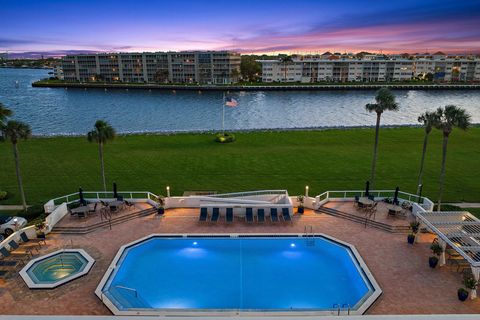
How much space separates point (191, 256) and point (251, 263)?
140 inches

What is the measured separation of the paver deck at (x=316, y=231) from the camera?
15.3 m

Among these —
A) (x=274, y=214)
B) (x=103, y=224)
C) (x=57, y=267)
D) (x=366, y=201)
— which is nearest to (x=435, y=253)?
(x=366, y=201)

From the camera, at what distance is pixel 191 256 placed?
2044cm

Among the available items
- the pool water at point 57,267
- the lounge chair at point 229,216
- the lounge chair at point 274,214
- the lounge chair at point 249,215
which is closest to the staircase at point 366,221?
the lounge chair at point 274,214

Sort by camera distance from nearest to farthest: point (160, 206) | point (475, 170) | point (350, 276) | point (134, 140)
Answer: point (350, 276) < point (160, 206) < point (475, 170) < point (134, 140)

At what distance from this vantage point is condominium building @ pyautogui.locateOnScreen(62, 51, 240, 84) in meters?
172

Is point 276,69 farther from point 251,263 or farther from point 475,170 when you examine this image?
point 251,263

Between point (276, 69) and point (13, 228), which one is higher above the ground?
point (276, 69)

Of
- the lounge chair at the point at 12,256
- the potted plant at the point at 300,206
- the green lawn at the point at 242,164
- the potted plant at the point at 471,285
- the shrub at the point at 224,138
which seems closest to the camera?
the potted plant at the point at 471,285

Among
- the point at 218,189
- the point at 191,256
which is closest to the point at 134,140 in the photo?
the point at 218,189

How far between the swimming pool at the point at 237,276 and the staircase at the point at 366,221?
11.5 ft

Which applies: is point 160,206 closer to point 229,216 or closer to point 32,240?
point 229,216

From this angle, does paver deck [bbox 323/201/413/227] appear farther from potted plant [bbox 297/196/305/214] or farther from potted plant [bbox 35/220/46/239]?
potted plant [bbox 35/220/46/239]

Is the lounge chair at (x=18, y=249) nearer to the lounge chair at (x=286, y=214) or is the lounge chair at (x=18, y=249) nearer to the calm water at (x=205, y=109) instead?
the lounge chair at (x=286, y=214)
